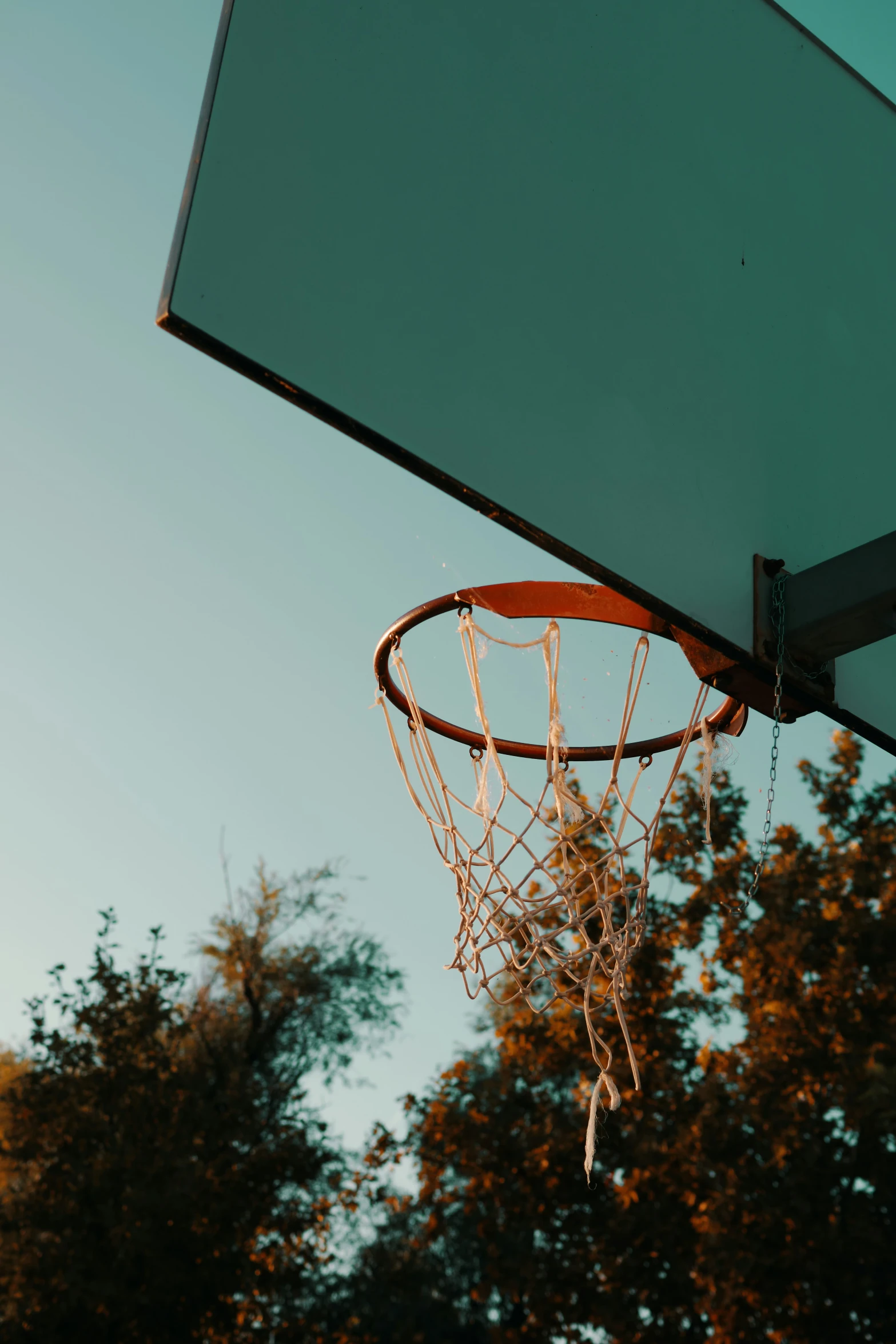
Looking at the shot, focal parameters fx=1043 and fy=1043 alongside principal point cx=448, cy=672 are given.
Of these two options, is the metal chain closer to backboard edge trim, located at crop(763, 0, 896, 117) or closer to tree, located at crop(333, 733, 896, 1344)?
backboard edge trim, located at crop(763, 0, 896, 117)

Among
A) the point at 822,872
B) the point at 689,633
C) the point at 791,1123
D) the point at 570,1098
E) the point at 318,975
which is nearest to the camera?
the point at 689,633

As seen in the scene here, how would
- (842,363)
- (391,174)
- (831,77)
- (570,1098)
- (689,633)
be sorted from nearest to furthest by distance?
(391,174) < (689,633) < (842,363) < (831,77) < (570,1098)

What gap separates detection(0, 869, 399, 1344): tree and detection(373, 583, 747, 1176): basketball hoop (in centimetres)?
724

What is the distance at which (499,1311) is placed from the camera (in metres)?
14.0

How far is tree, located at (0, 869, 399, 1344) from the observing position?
330 inches

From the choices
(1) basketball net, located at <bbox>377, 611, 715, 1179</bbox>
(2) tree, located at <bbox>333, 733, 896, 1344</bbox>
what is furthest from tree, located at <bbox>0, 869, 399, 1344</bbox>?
(1) basketball net, located at <bbox>377, 611, 715, 1179</bbox>

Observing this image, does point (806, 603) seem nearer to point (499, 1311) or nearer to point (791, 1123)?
point (791, 1123)

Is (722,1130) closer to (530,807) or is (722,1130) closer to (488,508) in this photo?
(530,807)

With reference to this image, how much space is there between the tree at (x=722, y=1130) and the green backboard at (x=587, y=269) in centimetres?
660

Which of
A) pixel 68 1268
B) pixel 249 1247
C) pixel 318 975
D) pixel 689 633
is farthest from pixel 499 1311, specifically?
pixel 689 633

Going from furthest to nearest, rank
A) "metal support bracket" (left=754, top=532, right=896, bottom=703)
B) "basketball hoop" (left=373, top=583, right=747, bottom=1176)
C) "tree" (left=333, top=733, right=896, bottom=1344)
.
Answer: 1. "tree" (left=333, top=733, right=896, bottom=1344)
2. "basketball hoop" (left=373, top=583, right=747, bottom=1176)
3. "metal support bracket" (left=754, top=532, right=896, bottom=703)

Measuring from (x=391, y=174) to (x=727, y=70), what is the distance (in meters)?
1.09

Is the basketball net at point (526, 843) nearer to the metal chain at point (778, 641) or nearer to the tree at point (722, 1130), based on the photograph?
the metal chain at point (778, 641)

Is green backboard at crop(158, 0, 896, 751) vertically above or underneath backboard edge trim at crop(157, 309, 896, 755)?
above
